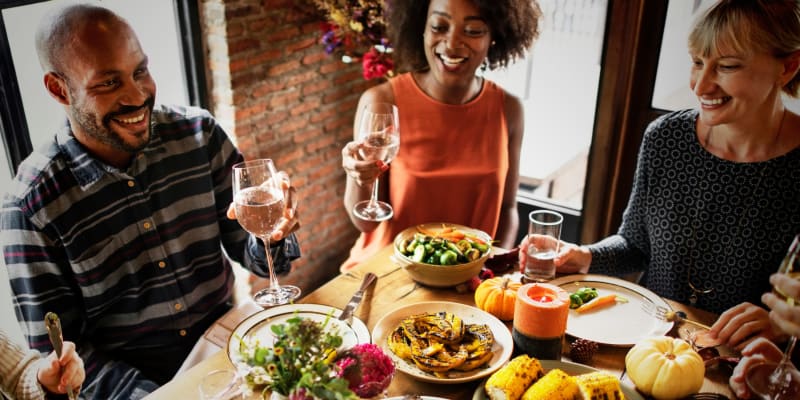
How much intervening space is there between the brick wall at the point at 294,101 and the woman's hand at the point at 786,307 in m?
2.32

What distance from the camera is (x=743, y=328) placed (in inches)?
52.4

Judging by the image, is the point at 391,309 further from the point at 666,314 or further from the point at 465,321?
the point at 666,314

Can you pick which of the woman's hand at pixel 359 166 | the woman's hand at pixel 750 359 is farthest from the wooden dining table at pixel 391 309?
the woman's hand at pixel 359 166

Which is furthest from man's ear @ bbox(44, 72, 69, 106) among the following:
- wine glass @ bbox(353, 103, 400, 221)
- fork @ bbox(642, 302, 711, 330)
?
fork @ bbox(642, 302, 711, 330)

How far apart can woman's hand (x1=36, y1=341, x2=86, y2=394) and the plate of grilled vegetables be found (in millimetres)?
809

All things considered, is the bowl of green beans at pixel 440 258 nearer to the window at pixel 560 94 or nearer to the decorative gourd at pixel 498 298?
the decorative gourd at pixel 498 298

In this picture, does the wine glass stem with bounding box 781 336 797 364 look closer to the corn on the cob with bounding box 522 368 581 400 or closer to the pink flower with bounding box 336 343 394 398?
the corn on the cob with bounding box 522 368 581 400

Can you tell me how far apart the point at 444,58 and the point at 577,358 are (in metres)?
1.16

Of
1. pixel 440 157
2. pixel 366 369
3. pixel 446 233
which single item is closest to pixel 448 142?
pixel 440 157

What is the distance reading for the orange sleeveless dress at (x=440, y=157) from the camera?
2.26 m

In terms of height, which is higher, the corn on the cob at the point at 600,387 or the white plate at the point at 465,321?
the corn on the cob at the point at 600,387

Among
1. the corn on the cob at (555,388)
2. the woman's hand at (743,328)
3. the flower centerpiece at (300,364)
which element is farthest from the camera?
the woman's hand at (743,328)

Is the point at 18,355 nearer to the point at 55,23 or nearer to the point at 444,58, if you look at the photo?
the point at 55,23

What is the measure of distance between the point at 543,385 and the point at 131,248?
1222mm
